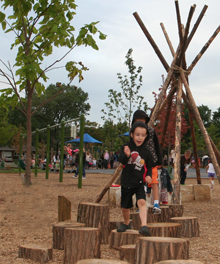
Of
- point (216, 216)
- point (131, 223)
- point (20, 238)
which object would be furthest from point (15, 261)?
point (216, 216)

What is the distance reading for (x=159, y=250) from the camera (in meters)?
3.24

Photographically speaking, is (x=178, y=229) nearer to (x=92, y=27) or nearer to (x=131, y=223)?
(x=131, y=223)

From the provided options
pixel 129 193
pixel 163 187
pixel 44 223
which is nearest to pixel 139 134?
pixel 129 193

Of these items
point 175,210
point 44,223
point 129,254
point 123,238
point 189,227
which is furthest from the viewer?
point 44,223

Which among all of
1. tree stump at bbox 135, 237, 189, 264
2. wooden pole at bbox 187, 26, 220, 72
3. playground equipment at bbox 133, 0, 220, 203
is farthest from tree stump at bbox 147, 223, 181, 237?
wooden pole at bbox 187, 26, 220, 72

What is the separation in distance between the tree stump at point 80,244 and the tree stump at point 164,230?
2.35ft

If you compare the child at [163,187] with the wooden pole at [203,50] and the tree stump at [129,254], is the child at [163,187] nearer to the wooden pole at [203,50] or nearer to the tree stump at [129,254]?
the wooden pole at [203,50]

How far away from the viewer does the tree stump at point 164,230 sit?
422 cm

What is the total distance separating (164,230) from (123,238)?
17.3 inches

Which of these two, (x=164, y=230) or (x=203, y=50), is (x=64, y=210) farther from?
(x=203, y=50)

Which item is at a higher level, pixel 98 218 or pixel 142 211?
pixel 142 211

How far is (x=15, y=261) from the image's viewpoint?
391 centimetres

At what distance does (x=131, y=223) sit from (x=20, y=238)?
1.39 meters

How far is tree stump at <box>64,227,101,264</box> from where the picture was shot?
148 inches
